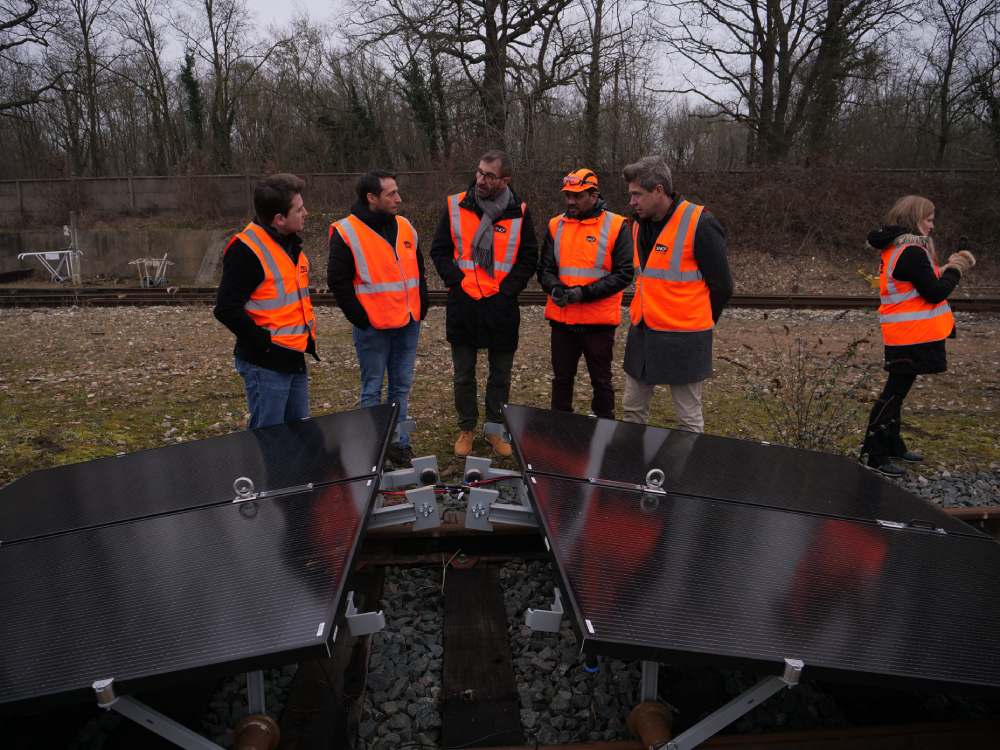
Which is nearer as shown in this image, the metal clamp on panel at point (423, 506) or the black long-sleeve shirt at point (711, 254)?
the metal clamp on panel at point (423, 506)

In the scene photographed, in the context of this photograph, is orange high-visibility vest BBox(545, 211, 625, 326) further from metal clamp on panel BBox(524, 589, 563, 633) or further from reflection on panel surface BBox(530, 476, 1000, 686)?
metal clamp on panel BBox(524, 589, 563, 633)

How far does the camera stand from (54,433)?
563cm

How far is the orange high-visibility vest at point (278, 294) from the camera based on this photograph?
3.64 meters

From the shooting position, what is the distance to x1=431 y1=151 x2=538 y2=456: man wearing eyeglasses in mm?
4633

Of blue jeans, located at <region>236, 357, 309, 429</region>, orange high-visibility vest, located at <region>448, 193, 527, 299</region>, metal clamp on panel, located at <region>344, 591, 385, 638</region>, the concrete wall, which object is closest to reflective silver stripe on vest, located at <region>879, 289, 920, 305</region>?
orange high-visibility vest, located at <region>448, 193, 527, 299</region>

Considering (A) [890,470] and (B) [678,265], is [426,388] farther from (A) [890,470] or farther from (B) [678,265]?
(A) [890,470]

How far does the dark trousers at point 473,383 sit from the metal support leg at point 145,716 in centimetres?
328

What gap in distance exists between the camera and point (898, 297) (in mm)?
4570

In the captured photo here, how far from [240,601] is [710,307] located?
3221mm

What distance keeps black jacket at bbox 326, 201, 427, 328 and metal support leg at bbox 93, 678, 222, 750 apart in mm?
2872

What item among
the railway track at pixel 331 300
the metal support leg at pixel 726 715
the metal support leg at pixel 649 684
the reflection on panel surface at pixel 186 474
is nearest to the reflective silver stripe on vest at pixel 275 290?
the reflection on panel surface at pixel 186 474

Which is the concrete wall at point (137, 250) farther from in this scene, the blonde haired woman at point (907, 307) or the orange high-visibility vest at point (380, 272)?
the blonde haired woman at point (907, 307)

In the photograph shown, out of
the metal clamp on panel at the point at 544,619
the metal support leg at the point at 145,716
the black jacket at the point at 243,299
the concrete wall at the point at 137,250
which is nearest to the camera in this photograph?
the metal support leg at the point at 145,716

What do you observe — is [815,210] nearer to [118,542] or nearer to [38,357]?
[38,357]
